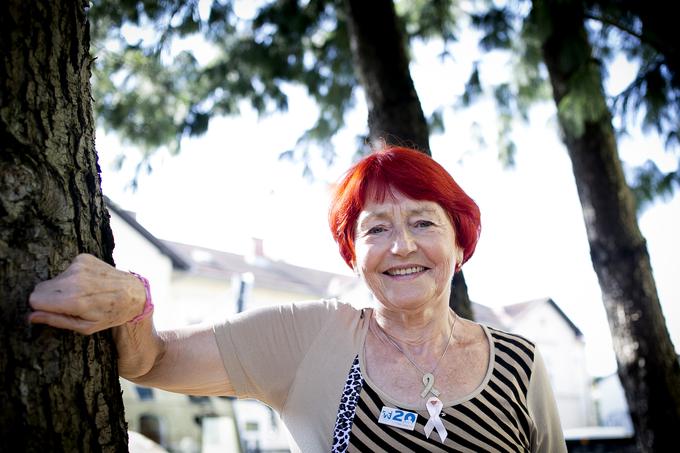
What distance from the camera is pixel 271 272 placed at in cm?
2848

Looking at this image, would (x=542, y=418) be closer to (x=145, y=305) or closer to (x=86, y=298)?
(x=145, y=305)

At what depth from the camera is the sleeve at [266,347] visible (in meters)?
1.95

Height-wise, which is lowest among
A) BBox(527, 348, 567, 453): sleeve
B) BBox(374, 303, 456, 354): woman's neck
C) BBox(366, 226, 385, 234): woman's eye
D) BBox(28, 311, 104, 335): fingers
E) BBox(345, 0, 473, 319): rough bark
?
BBox(527, 348, 567, 453): sleeve

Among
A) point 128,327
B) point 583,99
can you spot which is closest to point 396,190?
point 128,327

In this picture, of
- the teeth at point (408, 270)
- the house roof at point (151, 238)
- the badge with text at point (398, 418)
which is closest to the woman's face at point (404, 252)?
the teeth at point (408, 270)

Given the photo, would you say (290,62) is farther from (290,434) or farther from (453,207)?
(290,434)

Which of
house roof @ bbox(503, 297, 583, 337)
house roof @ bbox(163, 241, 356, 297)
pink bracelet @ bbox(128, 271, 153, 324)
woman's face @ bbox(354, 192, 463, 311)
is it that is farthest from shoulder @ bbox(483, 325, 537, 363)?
house roof @ bbox(503, 297, 583, 337)

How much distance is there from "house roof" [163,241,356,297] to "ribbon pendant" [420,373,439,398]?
21.9 meters

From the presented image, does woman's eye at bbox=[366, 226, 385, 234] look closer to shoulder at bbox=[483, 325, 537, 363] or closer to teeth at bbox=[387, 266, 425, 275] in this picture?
teeth at bbox=[387, 266, 425, 275]

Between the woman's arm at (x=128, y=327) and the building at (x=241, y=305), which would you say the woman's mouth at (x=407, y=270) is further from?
the woman's arm at (x=128, y=327)

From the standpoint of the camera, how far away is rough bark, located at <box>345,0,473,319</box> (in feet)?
12.7

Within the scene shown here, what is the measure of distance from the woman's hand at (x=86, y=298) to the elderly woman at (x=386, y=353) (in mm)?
153

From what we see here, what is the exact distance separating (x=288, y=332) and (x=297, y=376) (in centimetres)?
15

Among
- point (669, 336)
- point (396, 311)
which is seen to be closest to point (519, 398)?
point (396, 311)
